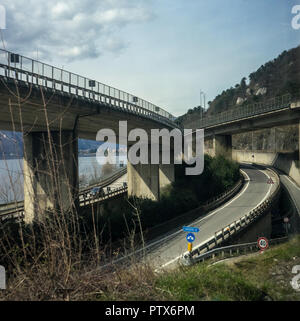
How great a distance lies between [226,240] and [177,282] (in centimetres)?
1460

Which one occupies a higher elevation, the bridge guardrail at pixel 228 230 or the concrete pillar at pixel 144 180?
the concrete pillar at pixel 144 180

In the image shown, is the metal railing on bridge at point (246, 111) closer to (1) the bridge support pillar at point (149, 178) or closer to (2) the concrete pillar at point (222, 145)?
(2) the concrete pillar at point (222, 145)

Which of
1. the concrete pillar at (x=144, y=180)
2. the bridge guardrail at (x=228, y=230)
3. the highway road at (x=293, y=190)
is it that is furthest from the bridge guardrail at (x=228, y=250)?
the concrete pillar at (x=144, y=180)

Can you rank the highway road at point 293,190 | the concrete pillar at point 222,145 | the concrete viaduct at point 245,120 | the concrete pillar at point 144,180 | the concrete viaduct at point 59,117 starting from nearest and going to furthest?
the concrete viaduct at point 59,117, the highway road at point 293,190, the concrete viaduct at point 245,120, the concrete pillar at point 144,180, the concrete pillar at point 222,145

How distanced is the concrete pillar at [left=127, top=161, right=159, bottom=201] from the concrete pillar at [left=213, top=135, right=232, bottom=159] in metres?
12.4

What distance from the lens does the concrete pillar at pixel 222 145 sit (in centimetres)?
4466

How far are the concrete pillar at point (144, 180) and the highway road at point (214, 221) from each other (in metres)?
9.11

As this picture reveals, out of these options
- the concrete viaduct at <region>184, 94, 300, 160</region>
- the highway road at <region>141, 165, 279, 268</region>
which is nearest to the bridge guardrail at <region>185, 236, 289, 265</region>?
the highway road at <region>141, 165, 279, 268</region>
